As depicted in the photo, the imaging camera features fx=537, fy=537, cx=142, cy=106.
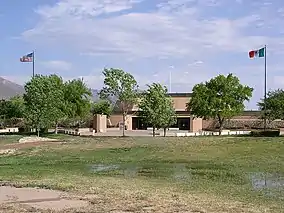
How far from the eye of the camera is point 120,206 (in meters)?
12.7

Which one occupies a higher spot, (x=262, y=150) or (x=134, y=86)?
(x=134, y=86)

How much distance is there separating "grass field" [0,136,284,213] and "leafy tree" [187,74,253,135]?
21609 millimetres

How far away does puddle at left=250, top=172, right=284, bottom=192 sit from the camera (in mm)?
18141

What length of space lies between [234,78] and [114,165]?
129 feet

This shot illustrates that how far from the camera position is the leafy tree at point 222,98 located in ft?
210

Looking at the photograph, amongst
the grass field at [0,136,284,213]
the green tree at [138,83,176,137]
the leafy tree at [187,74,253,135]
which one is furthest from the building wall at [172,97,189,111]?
the grass field at [0,136,284,213]

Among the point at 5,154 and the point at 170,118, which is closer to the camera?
the point at 5,154

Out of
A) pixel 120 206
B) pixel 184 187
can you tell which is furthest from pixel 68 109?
pixel 120 206

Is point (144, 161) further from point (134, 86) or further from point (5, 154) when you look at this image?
point (134, 86)

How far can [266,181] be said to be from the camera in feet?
65.9

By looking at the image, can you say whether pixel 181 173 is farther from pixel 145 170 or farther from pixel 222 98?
pixel 222 98

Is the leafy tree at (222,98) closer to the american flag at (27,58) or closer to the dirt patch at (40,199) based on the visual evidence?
the american flag at (27,58)

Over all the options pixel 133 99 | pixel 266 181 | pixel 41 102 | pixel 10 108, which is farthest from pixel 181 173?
pixel 10 108

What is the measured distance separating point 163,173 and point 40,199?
10024mm
